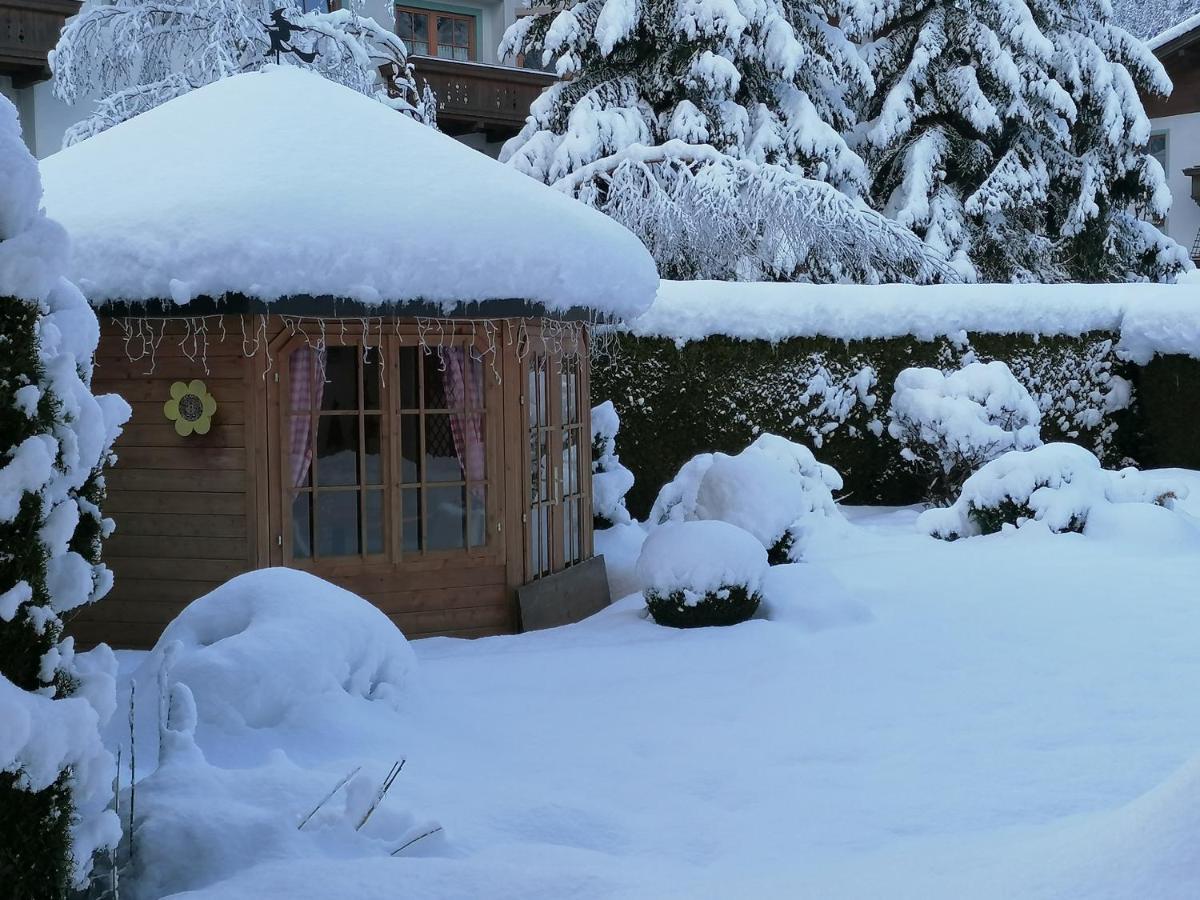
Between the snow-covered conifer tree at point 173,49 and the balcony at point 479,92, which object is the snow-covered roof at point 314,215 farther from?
the balcony at point 479,92

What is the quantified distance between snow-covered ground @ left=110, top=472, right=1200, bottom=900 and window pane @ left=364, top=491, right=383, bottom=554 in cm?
66

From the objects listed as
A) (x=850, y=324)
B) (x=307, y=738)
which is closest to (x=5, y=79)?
(x=850, y=324)

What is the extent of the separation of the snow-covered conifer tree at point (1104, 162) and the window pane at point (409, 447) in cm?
1511

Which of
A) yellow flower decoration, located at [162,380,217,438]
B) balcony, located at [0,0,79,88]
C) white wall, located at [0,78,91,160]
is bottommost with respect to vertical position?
yellow flower decoration, located at [162,380,217,438]

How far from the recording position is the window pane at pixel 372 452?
305 inches

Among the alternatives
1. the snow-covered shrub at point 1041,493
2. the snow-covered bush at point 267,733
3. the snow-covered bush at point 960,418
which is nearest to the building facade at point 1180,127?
the snow-covered bush at point 960,418

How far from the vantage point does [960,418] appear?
40.8 ft

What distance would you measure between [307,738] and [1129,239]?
748 inches

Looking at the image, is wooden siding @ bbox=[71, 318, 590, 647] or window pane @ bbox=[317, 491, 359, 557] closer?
wooden siding @ bbox=[71, 318, 590, 647]

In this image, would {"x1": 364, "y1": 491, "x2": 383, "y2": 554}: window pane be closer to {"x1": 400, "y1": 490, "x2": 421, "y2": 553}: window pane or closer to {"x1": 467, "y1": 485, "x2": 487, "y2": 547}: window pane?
{"x1": 400, "y1": 490, "x2": 421, "y2": 553}: window pane

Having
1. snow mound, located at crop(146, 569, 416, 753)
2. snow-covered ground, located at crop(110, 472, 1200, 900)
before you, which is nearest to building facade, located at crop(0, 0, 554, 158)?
snow mound, located at crop(146, 569, 416, 753)

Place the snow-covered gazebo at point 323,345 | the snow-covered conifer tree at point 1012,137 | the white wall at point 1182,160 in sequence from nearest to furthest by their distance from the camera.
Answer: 1. the snow-covered gazebo at point 323,345
2. the snow-covered conifer tree at point 1012,137
3. the white wall at point 1182,160

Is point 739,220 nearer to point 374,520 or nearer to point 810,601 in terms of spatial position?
point 810,601

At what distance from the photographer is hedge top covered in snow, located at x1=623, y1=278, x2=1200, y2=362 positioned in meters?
13.1
